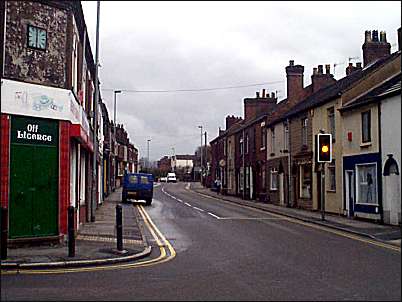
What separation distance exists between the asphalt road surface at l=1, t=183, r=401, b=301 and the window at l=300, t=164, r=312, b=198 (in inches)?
562

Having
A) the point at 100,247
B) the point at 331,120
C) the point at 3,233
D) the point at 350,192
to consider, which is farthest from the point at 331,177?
the point at 3,233

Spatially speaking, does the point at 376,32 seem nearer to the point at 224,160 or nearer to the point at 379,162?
the point at 379,162

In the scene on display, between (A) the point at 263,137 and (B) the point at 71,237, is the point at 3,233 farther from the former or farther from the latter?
(A) the point at 263,137

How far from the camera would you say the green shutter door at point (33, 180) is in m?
13.7

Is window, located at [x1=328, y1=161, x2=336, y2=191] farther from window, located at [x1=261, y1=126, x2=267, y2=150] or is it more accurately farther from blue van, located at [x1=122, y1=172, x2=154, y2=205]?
blue van, located at [x1=122, y1=172, x2=154, y2=205]

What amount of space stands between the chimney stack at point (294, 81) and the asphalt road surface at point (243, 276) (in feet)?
76.0

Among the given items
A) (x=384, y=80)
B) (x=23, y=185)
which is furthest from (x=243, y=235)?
(x=384, y=80)

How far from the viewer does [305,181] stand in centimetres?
3172

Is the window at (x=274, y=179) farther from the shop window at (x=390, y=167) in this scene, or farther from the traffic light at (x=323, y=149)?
the shop window at (x=390, y=167)

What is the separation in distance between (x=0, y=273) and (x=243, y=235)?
8960 mm

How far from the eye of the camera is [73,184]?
59.4 feet

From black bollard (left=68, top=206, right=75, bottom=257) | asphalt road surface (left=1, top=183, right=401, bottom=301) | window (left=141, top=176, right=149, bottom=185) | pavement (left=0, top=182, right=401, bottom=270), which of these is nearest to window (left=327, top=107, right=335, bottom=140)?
pavement (left=0, top=182, right=401, bottom=270)

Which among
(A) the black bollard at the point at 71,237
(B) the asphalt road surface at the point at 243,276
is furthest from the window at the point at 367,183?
(A) the black bollard at the point at 71,237

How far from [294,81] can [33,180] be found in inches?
1092
